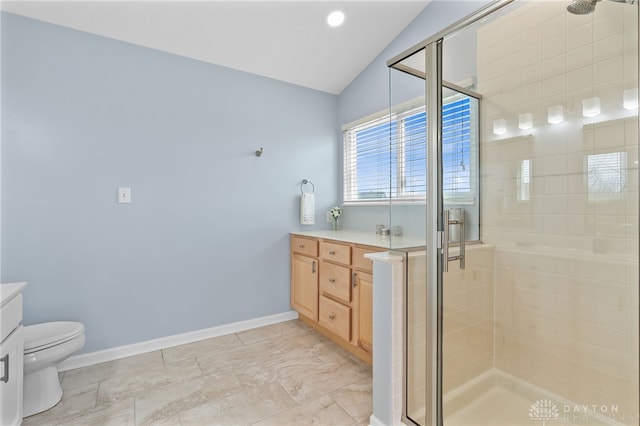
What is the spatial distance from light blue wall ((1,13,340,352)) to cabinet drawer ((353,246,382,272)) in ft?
3.43

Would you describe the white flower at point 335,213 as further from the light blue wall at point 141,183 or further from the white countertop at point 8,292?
the white countertop at point 8,292

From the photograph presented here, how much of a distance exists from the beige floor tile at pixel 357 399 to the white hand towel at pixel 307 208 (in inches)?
60.8

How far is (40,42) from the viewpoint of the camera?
2.14m

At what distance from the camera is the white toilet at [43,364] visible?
5.66 feet

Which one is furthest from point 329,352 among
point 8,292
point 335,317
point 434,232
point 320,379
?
point 8,292

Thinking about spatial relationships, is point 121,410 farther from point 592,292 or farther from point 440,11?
point 440,11

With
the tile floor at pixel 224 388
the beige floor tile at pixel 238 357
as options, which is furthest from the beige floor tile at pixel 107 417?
the beige floor tile at pixel 238 357

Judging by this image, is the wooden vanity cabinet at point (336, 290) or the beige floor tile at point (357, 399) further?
the wooden vanity cabinet at point (336, 290)

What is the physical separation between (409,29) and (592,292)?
2.25 metres

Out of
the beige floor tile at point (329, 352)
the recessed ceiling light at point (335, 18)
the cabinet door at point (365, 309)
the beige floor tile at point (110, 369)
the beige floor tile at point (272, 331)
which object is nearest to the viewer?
the beige floor tile at point (110, 369)

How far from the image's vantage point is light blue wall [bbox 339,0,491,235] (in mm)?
1626

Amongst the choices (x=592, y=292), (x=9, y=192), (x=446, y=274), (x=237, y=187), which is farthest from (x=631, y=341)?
(x=9, y=192)

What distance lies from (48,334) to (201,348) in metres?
0.98

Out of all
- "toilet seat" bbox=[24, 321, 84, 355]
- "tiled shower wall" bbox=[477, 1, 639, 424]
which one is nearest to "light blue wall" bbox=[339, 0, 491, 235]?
"tiled shower wall" bbox=[477, 1, 639, 424]
